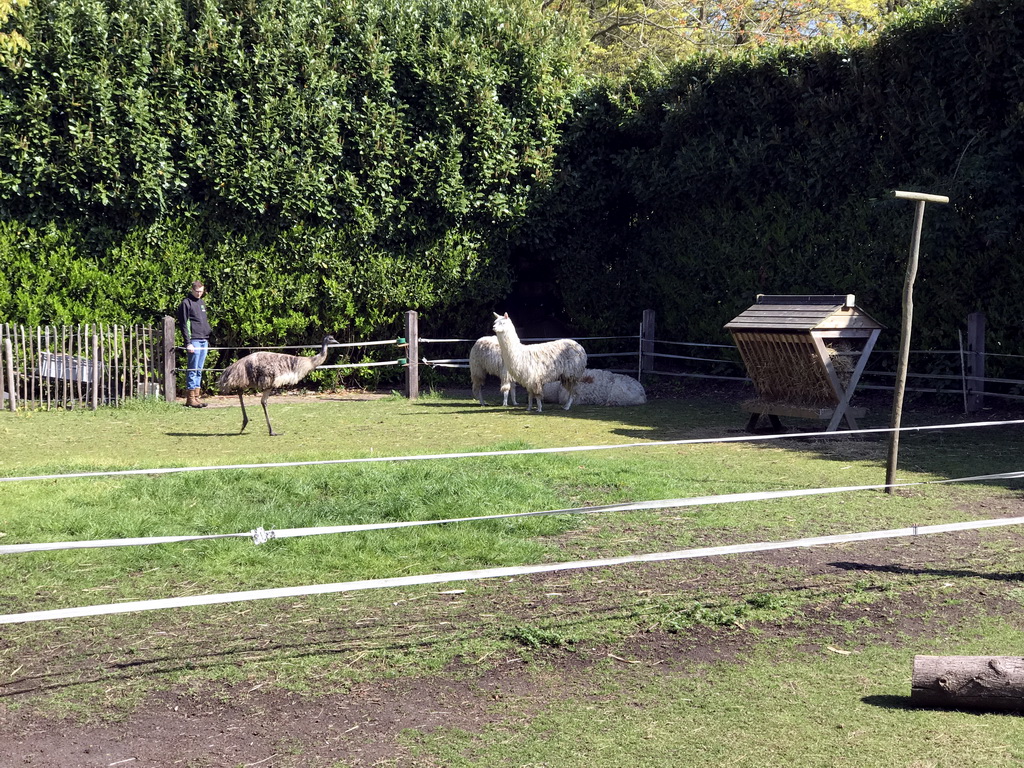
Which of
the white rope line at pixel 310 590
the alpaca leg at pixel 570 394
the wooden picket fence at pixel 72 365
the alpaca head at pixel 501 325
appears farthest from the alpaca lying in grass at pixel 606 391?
the white rope line at pixel 310 590

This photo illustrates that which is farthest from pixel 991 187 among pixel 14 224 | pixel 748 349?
pixel 14 224

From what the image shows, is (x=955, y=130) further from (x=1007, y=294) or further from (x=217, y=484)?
(x=217, y=484)

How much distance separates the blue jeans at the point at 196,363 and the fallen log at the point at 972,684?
13.8m

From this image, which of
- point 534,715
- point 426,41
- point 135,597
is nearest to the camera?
point 534,715

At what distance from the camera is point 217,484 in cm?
909

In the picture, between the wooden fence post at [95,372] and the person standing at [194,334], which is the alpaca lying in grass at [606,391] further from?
the wooden fence post at [95,372]

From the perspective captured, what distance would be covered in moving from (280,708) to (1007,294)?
12.2 meters

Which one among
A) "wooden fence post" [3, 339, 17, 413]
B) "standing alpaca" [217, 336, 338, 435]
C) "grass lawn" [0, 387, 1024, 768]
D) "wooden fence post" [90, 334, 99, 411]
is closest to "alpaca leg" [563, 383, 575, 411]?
"standing alpaca" [217, 336, 338, 435]

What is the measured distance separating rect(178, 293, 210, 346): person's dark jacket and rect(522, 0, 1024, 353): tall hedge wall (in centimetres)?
626

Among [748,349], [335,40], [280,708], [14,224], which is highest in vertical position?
[335,40]

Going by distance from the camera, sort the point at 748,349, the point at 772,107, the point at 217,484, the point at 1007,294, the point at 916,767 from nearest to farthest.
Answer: the point at 916,767
the point at 217,484
the point at 748,349
the point at 1007,294
the point at 772,107

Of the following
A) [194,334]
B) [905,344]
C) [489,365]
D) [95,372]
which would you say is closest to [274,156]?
[194,334]

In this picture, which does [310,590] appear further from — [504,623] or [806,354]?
[806,354]

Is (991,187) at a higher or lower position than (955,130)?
lower
